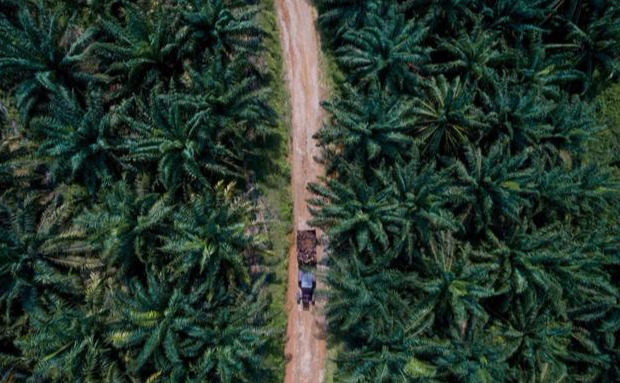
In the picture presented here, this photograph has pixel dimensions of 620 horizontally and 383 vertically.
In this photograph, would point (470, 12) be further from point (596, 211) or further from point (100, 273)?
point (100, 273)

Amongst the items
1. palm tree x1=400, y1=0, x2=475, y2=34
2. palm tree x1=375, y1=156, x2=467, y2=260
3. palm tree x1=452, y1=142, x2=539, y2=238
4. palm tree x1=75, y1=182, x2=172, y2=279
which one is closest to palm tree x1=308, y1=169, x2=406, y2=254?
palm tree x1=375, y1=156, x2=467, y2=260

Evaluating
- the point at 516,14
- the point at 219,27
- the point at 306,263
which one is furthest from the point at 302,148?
the point at 516,14

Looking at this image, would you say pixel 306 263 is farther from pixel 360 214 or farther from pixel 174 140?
pixel 174 140

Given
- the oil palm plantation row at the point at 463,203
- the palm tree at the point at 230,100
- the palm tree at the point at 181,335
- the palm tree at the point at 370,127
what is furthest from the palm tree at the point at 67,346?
the palm tree at the point at 370,127

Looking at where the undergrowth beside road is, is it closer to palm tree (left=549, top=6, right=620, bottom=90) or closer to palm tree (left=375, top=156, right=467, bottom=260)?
palm tree (left=375, top=156, right=467, bottom=260)

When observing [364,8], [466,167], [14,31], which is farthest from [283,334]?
[14,31]

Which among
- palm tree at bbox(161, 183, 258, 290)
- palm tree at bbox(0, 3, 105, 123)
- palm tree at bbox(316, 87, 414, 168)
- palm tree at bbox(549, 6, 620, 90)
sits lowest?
palm tree at bbox(161, 183, 258, 290)
